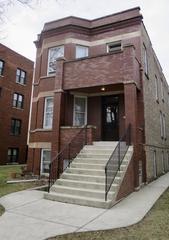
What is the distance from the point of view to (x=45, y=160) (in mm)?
12680

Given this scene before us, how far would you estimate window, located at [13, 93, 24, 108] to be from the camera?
85.4 ft

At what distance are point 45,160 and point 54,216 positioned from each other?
7.03 m

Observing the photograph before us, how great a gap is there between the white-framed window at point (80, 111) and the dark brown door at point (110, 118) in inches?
46.1

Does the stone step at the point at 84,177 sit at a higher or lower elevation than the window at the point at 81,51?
lower

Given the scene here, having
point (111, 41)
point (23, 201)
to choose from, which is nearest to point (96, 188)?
point (23, 201)

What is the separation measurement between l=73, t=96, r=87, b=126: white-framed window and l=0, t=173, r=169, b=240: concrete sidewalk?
19.6 feet

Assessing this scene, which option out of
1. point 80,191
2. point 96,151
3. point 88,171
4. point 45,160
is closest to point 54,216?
point 80,191

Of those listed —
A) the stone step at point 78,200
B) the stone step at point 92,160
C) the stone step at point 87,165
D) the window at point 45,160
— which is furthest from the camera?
the window at point 45,160

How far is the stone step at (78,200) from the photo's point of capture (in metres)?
6.76

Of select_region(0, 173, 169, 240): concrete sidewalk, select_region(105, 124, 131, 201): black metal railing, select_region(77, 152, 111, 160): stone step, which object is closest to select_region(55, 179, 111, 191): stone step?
select_region(105, 124, 131, 201): black metal railing

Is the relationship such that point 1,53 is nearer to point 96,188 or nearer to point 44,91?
point 44,91

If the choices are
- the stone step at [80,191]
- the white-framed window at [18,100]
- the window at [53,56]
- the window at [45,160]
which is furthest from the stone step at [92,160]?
the white-framed window at [18,100]

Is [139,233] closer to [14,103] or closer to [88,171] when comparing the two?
[88,171]

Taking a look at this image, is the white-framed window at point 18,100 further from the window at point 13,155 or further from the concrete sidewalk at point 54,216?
the concrete sidewalk at point 54,216
